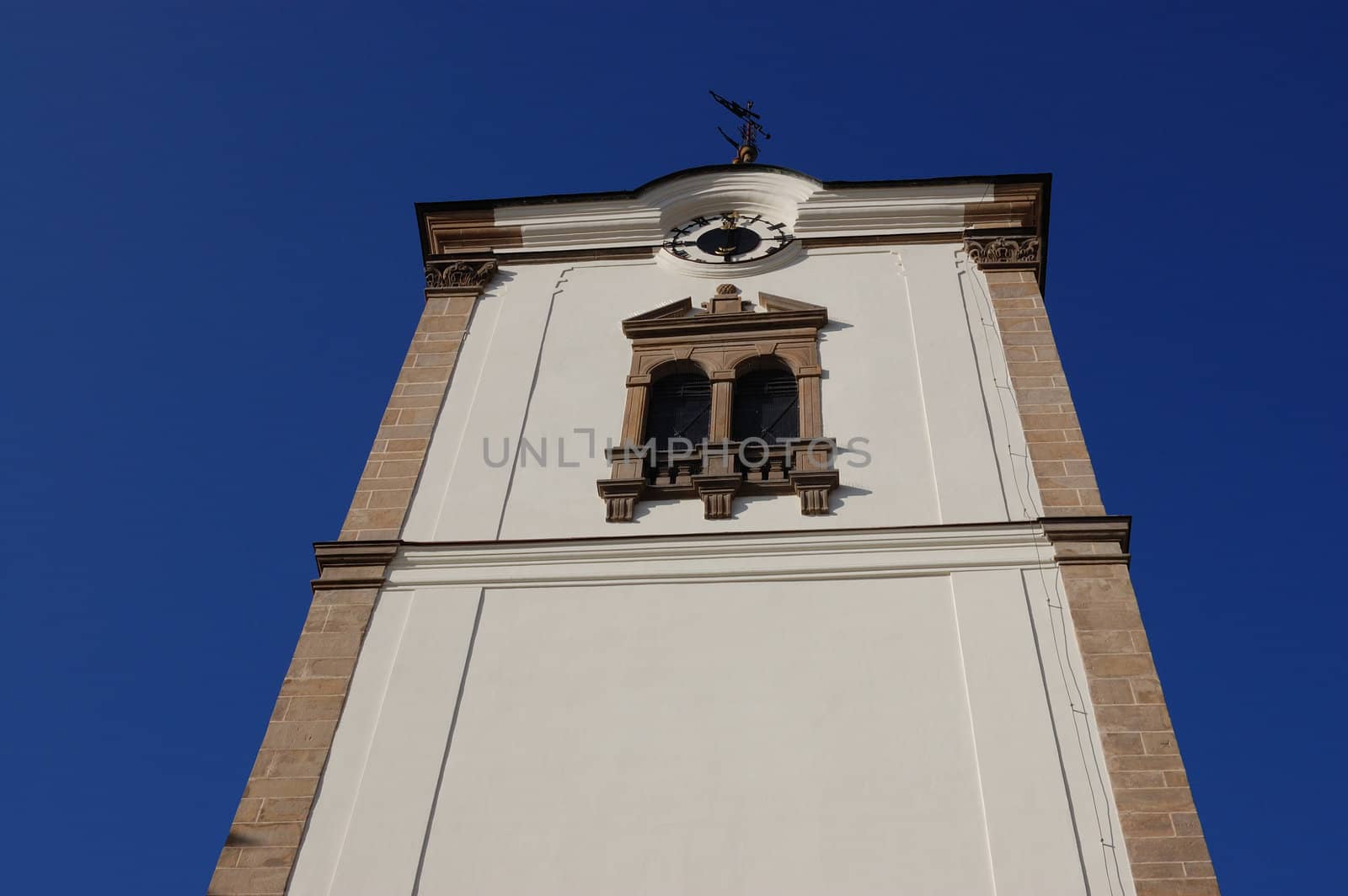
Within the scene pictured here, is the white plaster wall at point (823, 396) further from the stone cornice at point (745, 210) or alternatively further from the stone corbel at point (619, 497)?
the stone cornice at point (745, 210)

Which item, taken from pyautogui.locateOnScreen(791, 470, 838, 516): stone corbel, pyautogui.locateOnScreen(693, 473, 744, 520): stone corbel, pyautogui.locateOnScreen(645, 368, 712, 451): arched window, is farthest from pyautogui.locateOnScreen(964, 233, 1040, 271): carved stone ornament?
pyautogui.locateOnScreen(693, 473, 744, 520): stone corbel

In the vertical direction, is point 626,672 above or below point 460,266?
below

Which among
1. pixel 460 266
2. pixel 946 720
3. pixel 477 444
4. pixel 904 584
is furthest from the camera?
pixel 460 266

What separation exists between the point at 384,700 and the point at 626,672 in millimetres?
1763

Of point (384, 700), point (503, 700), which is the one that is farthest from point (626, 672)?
point (384, 700)

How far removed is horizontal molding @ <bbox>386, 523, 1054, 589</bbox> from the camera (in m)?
12.9

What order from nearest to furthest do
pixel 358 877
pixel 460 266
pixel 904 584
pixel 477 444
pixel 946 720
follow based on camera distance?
pixel 358 877 → pixel 946 720 → pixel 904 584 → pixel 477 444 → pixel 460 266

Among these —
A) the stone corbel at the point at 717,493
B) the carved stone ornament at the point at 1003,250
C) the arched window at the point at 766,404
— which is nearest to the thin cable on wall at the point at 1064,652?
the carved stone ornament at the point at 1003,250

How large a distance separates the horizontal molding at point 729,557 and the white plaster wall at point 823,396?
24cm

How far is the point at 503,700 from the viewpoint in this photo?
39.2 feet

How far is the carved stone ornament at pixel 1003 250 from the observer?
56.2 feet

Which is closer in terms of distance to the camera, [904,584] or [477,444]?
[904,584]

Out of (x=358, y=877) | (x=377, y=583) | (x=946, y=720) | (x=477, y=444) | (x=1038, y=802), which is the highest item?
(x=477, y=444)

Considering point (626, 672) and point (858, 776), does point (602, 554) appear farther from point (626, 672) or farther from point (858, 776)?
point (858, 776)
